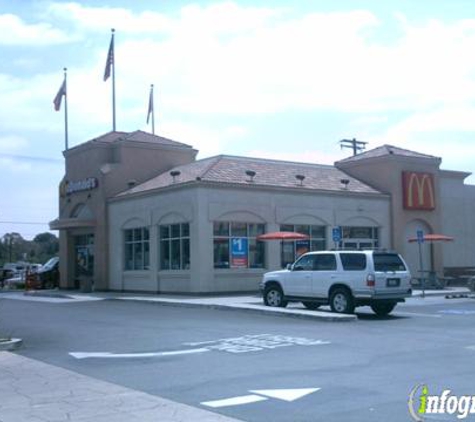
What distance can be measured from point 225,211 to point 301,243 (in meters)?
4.93

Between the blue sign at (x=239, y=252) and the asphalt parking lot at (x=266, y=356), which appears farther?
the blue sign at (x=239, y=252)

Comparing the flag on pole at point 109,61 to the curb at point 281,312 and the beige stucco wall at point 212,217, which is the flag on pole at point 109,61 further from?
the curb at point 281,312

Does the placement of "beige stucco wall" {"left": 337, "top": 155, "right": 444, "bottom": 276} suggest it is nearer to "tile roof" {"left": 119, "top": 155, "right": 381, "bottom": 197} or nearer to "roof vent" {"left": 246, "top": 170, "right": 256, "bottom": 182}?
"tile roof" {"left": 119, "top": 155, "right": 381, "bottom": 197}

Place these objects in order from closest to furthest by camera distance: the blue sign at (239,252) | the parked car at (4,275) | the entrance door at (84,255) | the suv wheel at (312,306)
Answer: the suv wheel at (312,306), the blue sign at (239,252), the entrance door at (84,255), the parked car at (4,275)

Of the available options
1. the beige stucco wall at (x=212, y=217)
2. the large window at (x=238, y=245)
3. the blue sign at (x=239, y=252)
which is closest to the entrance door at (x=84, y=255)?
the beige stucco wall at (x=212, y=217)

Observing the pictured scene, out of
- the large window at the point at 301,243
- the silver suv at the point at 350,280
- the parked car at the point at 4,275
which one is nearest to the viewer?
the silver suv at the point at 350,280

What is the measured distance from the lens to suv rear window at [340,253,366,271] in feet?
72.4

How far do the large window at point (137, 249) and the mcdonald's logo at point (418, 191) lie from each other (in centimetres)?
1435

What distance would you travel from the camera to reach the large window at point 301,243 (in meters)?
34.9

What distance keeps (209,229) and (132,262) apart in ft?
21.2

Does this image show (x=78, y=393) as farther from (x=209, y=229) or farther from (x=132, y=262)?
(x=132, y=262)

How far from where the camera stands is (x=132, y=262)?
120 feet

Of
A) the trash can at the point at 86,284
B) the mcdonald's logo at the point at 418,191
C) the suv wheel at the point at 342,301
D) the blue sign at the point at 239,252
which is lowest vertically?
the suv wheel at the point at 342,301

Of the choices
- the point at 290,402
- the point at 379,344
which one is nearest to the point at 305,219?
the point at 379,344
